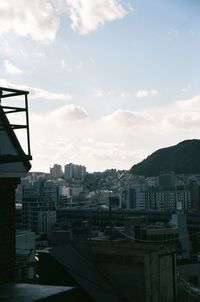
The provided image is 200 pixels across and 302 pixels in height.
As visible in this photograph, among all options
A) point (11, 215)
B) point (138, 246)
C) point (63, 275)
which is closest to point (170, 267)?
point (138, 246)

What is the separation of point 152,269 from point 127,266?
502 millimetres

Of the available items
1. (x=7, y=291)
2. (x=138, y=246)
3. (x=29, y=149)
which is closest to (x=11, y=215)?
(x=29, y=149)

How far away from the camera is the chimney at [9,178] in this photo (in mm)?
6191

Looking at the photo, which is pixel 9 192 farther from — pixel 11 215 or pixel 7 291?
pixel 7 291

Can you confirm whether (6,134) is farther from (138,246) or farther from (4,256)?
(138,246)

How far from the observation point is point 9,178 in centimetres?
652

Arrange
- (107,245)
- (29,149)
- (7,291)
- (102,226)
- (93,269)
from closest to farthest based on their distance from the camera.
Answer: (7,291), (29,149), (93,269), (107,245), (102,226)


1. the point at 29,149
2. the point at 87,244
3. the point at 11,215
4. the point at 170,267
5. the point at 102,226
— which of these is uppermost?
the point at 29,149

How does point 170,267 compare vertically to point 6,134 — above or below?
below

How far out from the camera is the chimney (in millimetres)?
6191

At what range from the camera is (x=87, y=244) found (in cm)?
841

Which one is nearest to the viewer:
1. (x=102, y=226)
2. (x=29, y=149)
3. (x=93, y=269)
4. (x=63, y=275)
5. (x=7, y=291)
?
(x=7, y=291)

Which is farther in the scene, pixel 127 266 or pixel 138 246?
pixel 138 246

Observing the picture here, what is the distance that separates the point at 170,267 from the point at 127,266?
1564 millimetres
